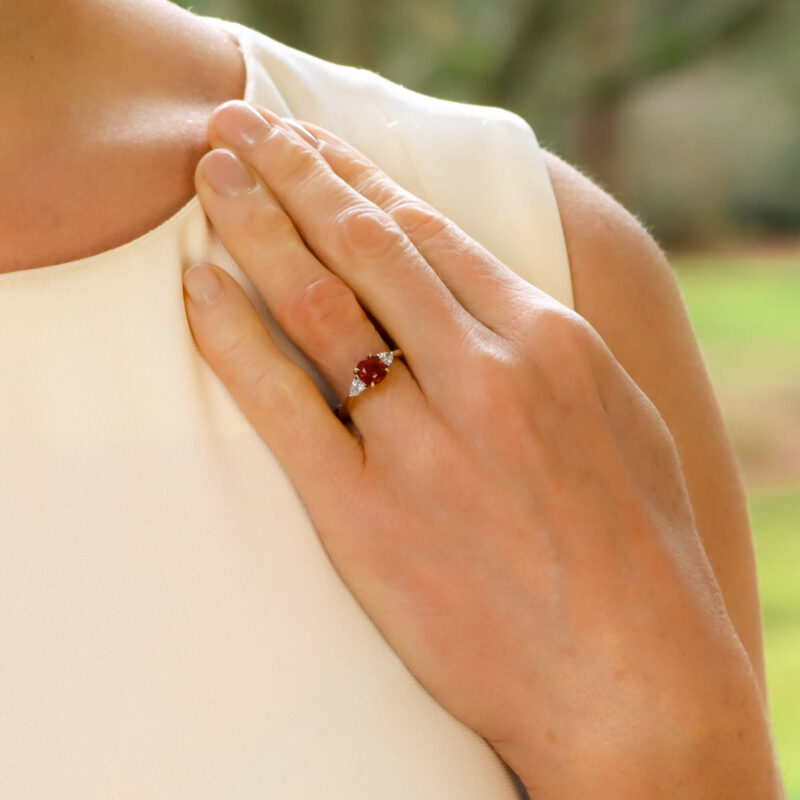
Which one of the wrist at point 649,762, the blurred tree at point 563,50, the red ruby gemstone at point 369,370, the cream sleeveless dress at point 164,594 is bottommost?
the blurred tree at point 563,50

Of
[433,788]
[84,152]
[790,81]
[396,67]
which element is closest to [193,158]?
[84,152]

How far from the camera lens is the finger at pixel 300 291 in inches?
29.3

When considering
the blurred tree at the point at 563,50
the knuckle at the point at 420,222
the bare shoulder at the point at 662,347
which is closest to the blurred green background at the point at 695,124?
the blurred tree at the point at 563,50

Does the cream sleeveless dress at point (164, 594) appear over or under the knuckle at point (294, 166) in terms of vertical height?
under

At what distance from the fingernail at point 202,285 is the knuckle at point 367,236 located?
3.6 inches

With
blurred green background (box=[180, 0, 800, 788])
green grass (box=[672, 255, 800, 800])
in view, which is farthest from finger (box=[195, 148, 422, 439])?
green grass (box=[672, 255, 800, 800])

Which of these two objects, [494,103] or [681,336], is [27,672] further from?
[494,103]

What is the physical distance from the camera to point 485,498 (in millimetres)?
728

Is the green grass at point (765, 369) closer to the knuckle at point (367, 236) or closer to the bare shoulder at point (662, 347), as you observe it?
the bare shoulder at point (662, 347)

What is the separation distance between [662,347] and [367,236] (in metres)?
0.29

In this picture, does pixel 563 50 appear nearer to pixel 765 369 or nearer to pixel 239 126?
pixel 765 369

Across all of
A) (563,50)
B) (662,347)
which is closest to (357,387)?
(662,347)

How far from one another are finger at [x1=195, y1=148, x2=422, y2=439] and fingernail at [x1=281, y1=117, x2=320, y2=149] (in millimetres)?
65

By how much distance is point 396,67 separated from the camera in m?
3.36
